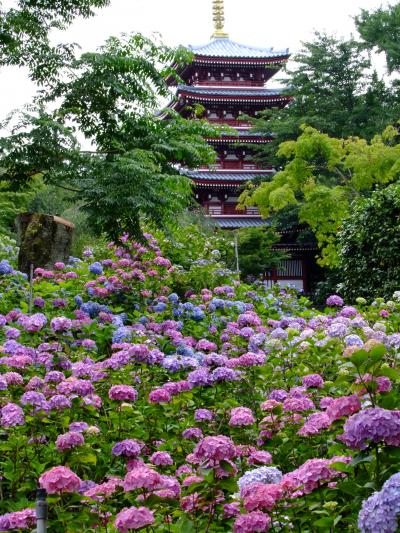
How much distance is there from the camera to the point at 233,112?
83.5 ft

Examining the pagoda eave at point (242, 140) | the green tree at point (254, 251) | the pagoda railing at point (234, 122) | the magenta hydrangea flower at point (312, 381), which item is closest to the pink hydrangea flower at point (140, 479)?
the magenta hydrangea flower at point (312, 381)

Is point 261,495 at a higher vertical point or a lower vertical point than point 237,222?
lower

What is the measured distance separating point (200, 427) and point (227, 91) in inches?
905

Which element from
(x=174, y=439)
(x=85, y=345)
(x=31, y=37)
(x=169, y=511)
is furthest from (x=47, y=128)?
(x=169, y=511)

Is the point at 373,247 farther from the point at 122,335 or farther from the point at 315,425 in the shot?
the point at 315,425

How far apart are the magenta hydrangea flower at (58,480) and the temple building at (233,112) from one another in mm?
21048

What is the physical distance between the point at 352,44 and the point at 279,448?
84.8ft

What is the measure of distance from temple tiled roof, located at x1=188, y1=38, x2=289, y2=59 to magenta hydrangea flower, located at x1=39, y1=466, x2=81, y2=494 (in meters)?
24.2

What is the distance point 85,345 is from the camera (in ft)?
12.8

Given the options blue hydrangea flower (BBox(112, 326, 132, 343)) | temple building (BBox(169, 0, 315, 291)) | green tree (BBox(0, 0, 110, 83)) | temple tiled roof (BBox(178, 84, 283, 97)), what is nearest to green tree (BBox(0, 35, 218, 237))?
green tree (BBox(0, 0, 110, 83))

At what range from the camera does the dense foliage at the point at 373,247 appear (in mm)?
9117

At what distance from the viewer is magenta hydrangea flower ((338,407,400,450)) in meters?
1.47

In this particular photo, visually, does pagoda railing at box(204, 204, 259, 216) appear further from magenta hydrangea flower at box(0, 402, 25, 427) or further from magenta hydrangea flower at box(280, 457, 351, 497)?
magenta hydrangea flower at box(280, 457, 351, 497)

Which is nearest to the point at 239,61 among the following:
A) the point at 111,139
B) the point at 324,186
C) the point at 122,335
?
the point at 324,186
